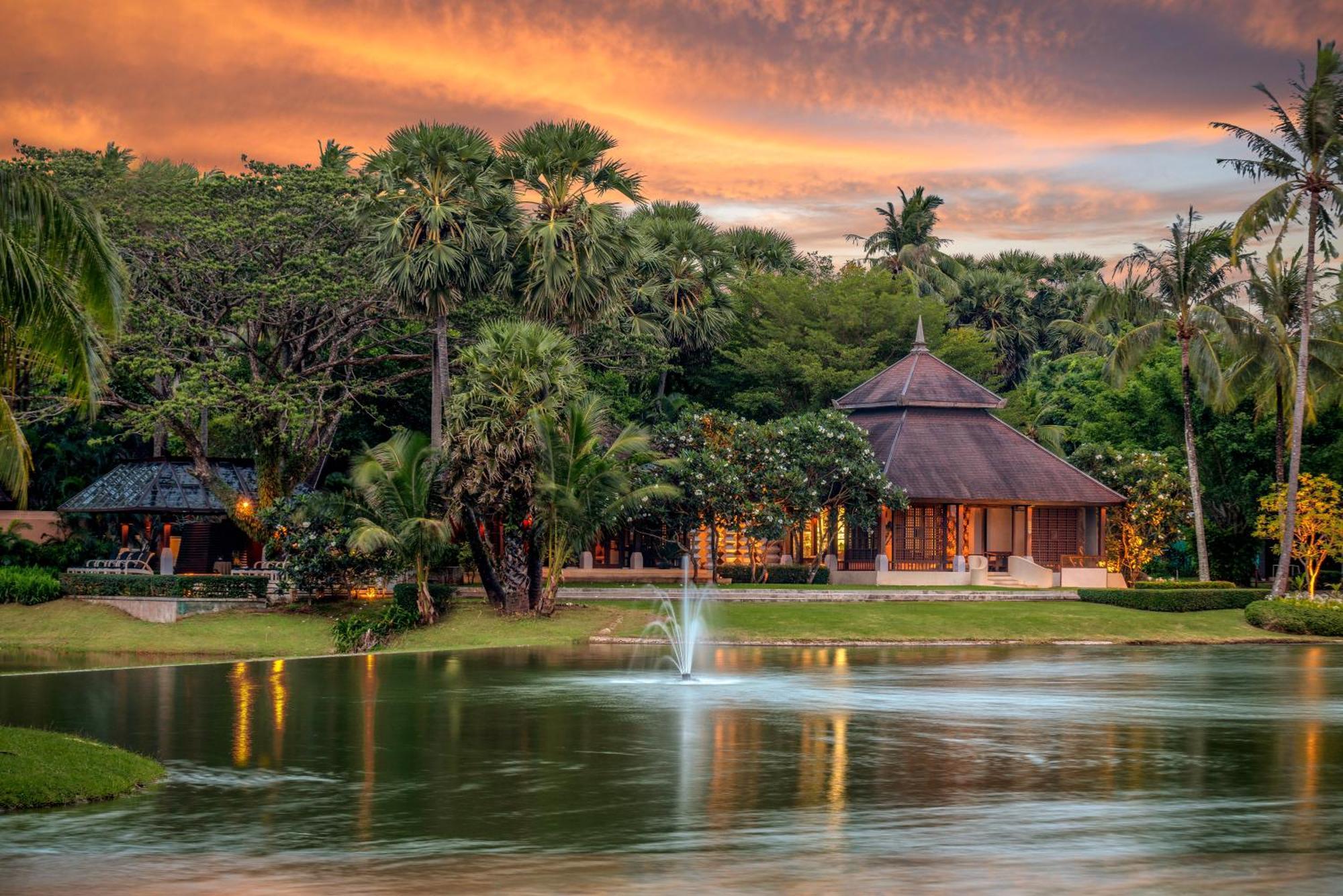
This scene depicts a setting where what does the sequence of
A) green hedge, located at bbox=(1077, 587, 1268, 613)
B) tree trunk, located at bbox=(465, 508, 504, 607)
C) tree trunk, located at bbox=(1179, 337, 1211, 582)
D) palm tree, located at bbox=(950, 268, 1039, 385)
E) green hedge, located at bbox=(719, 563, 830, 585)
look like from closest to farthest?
tree trunk, located at bbox=(465, 508, 504, 607), green hedge, located at bbox=(1077, 587, 1268, 613), tree trunk, located at bbox=(1179, 337, 1211, 582), green hedge, located at bbox=(719, 563, 830, 585), palm tree, located at bbox=(950, 268, 1039, 385)

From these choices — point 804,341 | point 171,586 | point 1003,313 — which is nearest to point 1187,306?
point 804,341

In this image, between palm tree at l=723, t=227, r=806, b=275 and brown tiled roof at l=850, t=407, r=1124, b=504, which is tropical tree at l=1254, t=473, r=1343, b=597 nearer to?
brown tiled roof at l=850, t=407, r=1124, b=504

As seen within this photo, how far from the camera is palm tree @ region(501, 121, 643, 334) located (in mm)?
47250

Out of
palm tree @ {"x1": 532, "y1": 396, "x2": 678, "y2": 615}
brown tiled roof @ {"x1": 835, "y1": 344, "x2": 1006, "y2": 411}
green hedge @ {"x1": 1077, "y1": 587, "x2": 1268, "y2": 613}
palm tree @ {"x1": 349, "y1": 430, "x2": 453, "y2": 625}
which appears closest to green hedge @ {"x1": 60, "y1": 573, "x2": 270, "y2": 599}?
palm tree @ {"x1": 349, "y1": 430, "x2": 453, "y2": 625}

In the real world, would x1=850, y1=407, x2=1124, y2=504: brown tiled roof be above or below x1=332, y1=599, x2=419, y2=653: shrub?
above

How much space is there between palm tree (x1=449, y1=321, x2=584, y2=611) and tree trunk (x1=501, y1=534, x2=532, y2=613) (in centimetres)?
80

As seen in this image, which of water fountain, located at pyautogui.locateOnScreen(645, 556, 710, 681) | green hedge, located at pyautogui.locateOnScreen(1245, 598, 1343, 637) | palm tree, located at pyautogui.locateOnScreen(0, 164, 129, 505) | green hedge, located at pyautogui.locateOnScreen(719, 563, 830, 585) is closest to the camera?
palm tree, located at pyautogui.locateOnScreen(0, 164, 129, 505)

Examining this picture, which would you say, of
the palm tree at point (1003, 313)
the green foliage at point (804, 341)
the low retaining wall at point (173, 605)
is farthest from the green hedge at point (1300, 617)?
the palm tree at point (1003, 313)

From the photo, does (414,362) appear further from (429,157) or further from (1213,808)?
(1213,808)

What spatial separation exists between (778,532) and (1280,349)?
19.0 m

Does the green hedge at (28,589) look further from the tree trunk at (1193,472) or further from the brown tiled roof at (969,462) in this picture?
the tree trunk at (1193,472)

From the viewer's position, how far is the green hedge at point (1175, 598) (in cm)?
4816

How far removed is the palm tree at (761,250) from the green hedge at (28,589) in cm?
4272

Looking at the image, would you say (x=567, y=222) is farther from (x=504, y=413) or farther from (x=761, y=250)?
(x=761, y=250)
